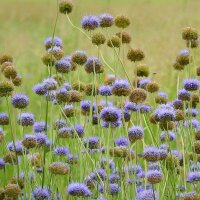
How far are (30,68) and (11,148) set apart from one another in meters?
5.49

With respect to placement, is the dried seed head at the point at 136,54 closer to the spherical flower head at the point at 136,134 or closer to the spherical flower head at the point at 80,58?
the spherical flower head at the point at 80,58

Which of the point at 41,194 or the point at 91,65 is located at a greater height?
the point at 91,65

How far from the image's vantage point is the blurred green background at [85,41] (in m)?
6.89

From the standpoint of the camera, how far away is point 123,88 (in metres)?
2.56

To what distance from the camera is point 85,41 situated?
29.0ft

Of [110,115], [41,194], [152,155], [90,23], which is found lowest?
[41,194]

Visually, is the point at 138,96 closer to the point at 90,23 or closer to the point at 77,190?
the point at 77,190

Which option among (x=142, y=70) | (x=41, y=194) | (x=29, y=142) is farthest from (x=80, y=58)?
(x=41, y=194)

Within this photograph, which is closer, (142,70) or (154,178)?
(154,178)

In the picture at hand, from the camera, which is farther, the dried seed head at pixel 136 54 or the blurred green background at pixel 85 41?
the blurred green background at pixel 85 41

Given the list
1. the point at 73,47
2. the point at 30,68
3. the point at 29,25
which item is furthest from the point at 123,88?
the point at 29,25

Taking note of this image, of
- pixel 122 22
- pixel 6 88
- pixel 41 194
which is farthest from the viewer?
pixel 122 22

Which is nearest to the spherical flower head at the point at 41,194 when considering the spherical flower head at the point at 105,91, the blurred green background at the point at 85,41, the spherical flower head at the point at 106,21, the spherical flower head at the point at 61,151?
the spherical flower head at the point at 61,151

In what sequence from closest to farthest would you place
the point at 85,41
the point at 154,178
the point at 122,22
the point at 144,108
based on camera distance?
the point at 154,178 → the point at 144,108 → the point at 122,22 → the point at 85,41
